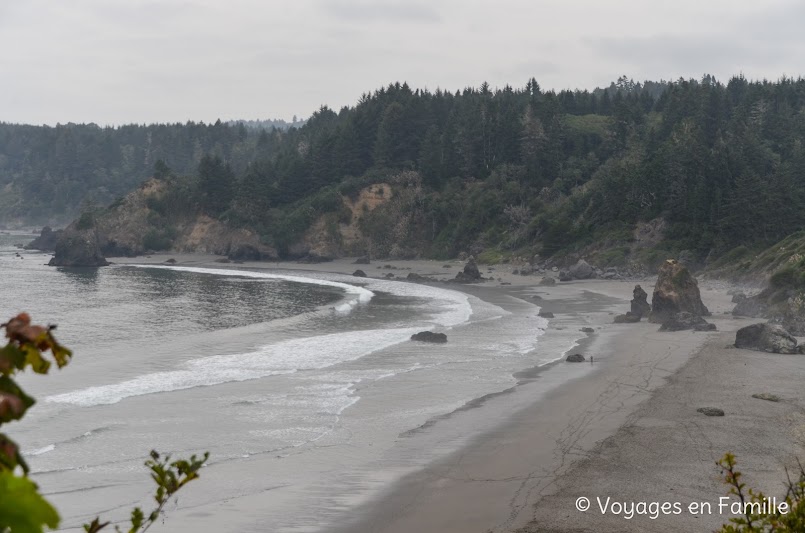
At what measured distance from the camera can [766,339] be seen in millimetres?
27812

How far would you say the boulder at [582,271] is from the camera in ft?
211

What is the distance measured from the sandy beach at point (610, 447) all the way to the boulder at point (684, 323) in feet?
11.6

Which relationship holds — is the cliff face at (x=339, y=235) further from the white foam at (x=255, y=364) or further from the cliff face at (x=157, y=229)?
the white foam at (x=255, y=364)

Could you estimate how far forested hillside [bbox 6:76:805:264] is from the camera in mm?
66125

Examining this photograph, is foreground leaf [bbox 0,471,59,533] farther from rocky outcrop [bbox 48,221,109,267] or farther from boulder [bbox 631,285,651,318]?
rocky outcrop [bbox 48,221,109,267]

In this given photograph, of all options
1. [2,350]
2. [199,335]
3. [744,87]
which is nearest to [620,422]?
[2,350]

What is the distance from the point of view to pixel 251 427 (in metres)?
20.6

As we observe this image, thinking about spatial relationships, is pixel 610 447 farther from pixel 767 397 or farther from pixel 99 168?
pixel 99 168

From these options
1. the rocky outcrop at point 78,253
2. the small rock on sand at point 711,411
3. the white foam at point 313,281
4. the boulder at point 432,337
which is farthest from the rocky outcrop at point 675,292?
the rocky outcrop at point 78,253

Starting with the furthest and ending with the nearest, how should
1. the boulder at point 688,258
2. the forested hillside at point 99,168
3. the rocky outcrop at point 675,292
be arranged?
1. the forested hillside at point 99,168
2. the boulder at point 688,258
3. the rocky outcrop at point 675,292

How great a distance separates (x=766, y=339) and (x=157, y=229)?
9335 centimetres

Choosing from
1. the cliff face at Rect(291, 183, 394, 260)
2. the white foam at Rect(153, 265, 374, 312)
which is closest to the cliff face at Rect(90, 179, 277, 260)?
the cliff face at Rect(291, 183, 394, 260)

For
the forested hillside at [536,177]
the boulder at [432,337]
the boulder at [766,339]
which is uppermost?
the forested hillside at [536,177]

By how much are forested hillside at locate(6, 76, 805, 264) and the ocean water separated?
22776 millimetres
